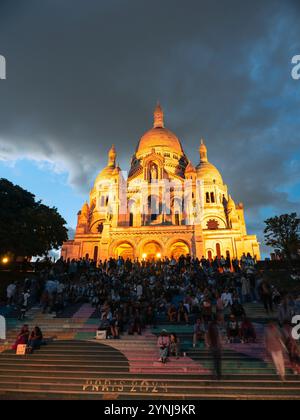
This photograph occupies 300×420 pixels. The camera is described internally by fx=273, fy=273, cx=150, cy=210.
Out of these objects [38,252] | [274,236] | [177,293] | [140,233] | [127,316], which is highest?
[140,233]

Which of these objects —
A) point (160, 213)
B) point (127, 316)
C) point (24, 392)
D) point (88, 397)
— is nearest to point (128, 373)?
point (88, 397)

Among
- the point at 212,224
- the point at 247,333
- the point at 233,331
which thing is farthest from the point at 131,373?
the point at 212,224

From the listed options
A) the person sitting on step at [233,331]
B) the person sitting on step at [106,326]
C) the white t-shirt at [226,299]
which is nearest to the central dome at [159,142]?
the white t-shirt at [226,299]

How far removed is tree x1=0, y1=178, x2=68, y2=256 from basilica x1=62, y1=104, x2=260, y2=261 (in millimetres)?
10884

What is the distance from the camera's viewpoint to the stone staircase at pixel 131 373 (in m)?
8.15

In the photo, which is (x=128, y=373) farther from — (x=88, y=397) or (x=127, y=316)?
(x=127, y=316)

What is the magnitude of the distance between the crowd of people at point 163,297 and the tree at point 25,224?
4.81 meters

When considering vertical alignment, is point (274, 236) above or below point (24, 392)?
above

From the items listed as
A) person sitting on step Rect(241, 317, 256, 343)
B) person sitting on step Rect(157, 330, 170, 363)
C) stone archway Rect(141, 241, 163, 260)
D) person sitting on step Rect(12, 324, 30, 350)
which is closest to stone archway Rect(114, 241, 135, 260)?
stone archway Rect(141, 241, 163, 260)

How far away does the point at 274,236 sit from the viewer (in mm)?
30141

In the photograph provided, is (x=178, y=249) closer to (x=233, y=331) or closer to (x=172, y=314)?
(x=172, y=314)

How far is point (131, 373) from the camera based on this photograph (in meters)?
9.23

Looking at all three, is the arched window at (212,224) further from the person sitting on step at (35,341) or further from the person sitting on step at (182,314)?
the person sitting on step at (35,341)

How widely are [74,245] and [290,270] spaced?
32.9 m
